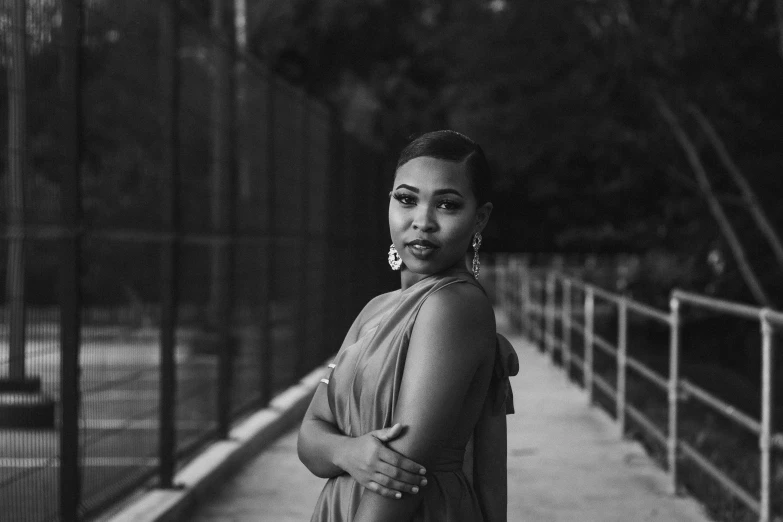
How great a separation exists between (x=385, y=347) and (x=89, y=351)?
327cm

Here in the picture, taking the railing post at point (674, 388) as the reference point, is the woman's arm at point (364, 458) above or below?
above

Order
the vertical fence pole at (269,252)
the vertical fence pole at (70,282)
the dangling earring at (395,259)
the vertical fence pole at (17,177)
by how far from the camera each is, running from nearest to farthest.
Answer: the dangling earring at (395,259)
the vertical fence pole at (17,177)
the vertical fence pole at (70,282)
the vertical fence pole at (269,252)

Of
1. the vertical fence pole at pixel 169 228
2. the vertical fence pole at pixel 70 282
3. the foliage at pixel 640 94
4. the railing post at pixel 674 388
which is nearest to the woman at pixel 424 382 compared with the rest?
the vertical fence pole at pixel 70 282

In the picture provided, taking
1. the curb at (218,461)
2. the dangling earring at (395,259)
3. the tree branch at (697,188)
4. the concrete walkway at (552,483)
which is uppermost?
the tree branch at (697,188)

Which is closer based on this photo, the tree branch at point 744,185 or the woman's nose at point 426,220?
the woman's nose at point 426,220

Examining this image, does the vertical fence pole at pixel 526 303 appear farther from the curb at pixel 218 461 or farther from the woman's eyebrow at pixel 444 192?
the woman's eyebrow at pixel 444 192

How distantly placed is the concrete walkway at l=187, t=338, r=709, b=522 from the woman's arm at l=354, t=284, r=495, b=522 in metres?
4.45

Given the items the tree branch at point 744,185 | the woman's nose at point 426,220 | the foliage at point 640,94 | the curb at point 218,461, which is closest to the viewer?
the woman's nose at point 426,220

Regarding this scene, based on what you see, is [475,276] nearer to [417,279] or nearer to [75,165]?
[417,279]

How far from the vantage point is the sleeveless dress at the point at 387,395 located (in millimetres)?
2439

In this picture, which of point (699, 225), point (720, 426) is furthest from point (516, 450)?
point (699, 225)

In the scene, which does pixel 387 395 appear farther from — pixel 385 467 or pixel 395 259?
pixel 395 259

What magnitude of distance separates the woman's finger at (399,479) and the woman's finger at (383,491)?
0.01 m

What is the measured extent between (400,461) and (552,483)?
18.8ft
